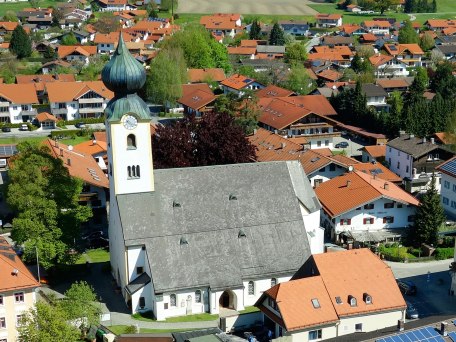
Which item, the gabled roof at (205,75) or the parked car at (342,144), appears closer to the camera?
the parked car at (342,144)

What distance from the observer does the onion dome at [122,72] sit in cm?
4769

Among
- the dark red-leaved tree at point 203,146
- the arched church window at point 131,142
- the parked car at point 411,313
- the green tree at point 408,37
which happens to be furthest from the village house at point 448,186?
the green tree at point 408,37

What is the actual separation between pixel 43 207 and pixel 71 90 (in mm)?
61241

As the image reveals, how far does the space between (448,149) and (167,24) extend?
392 feet

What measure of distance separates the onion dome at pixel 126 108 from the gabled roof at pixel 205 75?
251 feet

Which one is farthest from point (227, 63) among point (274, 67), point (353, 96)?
point (353, 96)

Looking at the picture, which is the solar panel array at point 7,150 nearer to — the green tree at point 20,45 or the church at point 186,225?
the church at point 186,225

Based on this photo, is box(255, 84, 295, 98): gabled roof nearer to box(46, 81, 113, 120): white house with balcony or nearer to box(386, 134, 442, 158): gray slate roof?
box(46, 81, 113, 120): white house with balcony

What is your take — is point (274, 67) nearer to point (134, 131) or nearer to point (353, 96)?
point (353, 96)

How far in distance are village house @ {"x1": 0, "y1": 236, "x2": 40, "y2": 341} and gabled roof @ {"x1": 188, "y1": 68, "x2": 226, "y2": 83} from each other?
8347 cm

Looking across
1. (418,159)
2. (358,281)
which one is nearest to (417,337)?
(358,281)

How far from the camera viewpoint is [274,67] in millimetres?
132625

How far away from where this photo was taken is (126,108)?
159 feet

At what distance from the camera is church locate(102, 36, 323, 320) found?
47906mm
